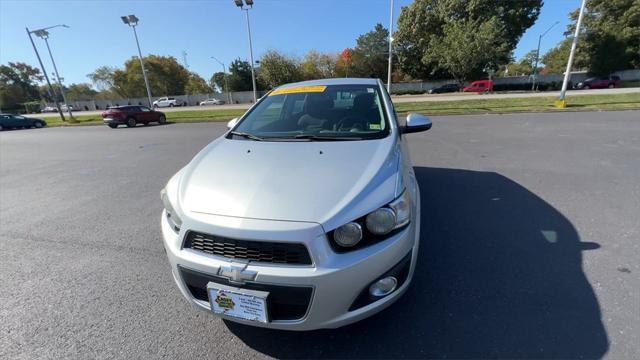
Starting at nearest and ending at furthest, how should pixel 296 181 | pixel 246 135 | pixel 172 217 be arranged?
1. pixel 296 181
2. pixel 172 217
3. pixel 246 135

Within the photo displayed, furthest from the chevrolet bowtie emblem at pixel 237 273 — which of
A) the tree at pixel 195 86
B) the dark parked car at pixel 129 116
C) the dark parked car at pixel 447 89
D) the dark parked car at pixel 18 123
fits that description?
the tree at pixel 195 86

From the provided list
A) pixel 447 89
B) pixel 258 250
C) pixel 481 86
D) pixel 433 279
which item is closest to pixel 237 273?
pixel 258 250

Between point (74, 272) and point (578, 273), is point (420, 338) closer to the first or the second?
point (578, 273)

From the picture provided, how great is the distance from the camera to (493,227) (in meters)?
3.11

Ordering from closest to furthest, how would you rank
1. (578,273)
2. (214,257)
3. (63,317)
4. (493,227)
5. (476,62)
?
(214,257), (63,317), (578,273), (493,227), (476,62)

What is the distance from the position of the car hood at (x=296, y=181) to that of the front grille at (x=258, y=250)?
139 mm

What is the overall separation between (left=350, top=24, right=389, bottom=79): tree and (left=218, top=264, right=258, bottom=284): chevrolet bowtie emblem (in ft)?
177

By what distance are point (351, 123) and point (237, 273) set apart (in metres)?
1.77

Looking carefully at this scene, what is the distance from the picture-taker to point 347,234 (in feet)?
4.90

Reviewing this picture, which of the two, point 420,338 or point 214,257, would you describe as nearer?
point 214,257

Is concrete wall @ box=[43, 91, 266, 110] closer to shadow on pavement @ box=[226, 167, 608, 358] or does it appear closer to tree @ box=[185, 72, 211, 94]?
tree @ box=[185, 72, 211, 94]

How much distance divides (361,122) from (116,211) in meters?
3.79

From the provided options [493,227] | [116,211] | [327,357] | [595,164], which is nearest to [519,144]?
[595,164]

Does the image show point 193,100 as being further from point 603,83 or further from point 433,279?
point 603,83
